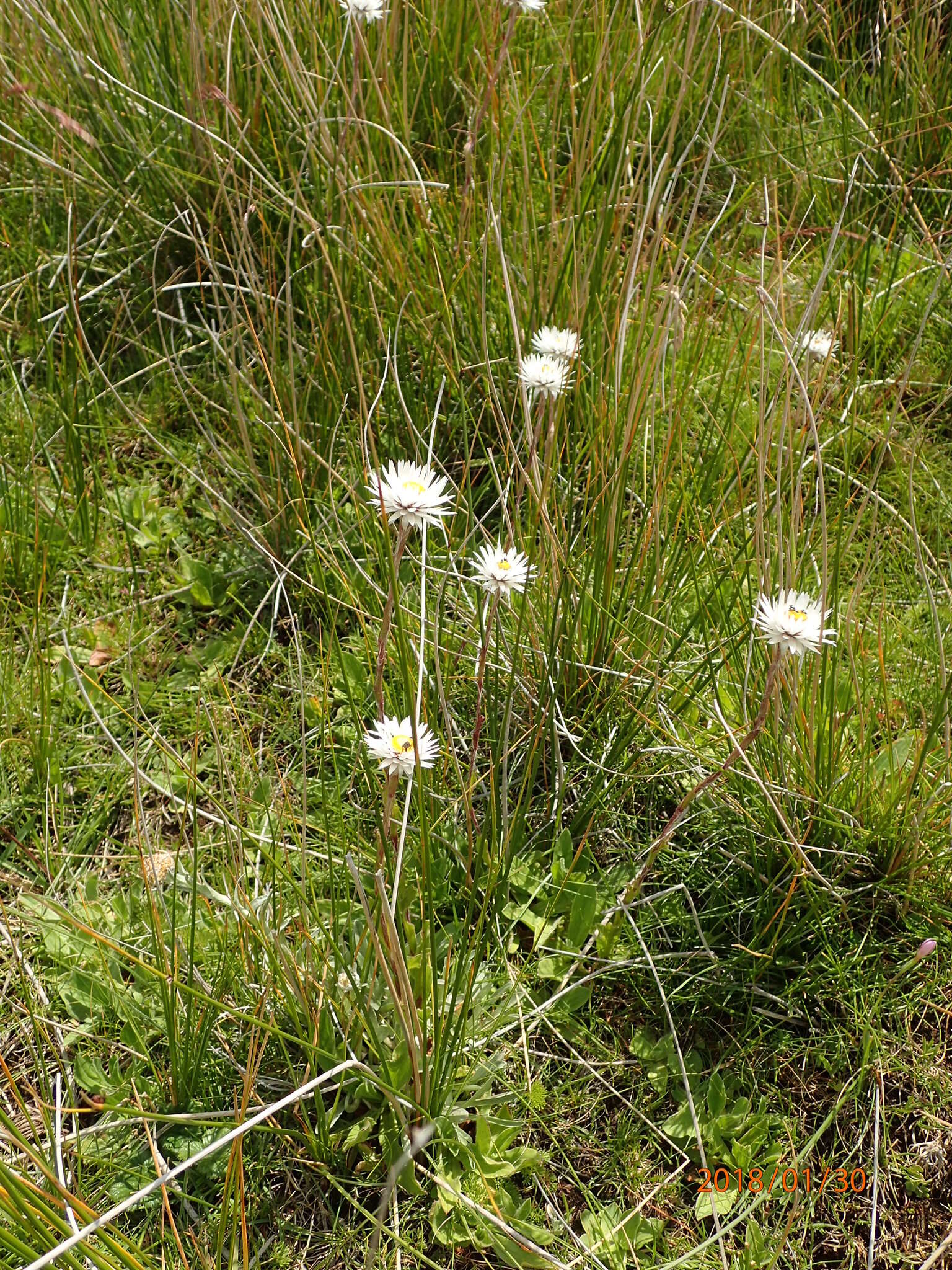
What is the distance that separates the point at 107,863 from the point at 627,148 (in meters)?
1.37

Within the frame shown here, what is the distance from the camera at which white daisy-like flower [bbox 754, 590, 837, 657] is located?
1.09m

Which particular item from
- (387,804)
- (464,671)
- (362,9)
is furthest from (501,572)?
(362,9)

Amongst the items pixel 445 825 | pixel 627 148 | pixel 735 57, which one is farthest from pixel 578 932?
pixel 735 57

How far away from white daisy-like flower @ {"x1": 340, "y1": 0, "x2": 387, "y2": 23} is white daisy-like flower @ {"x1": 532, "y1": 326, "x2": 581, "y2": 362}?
670 mm

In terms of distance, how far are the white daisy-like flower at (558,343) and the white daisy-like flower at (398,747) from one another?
1.99ft

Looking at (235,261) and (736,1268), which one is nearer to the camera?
(736,1268)

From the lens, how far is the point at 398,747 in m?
A: 1.10

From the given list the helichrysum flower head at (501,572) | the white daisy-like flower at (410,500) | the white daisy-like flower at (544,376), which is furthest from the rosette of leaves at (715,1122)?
the white daisy-like flower at (544,376)

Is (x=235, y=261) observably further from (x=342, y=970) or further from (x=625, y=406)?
(x=342, y=970)

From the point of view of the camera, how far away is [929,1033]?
→ 4.26ft

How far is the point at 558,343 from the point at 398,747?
28.4 inches
